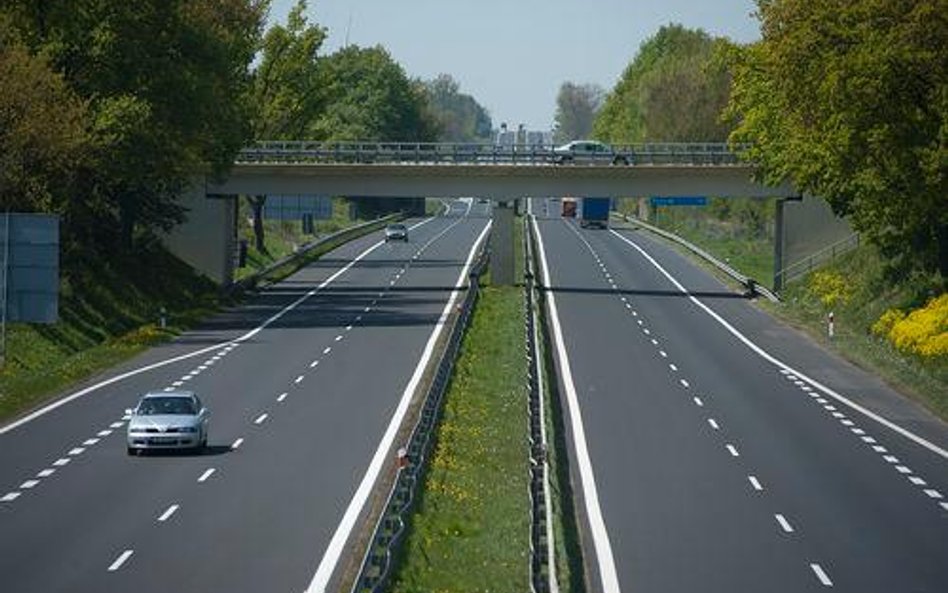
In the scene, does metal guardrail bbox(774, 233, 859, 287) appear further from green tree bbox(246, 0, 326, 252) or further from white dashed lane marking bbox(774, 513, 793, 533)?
white dashed lane marking bbox(774, 513, 793, 533)

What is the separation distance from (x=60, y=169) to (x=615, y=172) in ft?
93.3

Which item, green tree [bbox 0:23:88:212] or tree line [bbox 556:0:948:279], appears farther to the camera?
tree line [bbox 556:0:948:279]

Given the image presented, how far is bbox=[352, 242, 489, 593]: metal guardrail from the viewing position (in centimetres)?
2552

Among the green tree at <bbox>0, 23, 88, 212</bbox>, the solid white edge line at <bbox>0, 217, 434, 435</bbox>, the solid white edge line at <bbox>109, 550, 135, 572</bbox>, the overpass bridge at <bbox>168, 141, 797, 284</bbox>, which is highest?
the green tree at <bbox>0, 23, 88, 212</bbox>

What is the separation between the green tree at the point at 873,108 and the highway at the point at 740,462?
5.80 meters

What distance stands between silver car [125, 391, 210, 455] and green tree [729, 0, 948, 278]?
31.2 metres

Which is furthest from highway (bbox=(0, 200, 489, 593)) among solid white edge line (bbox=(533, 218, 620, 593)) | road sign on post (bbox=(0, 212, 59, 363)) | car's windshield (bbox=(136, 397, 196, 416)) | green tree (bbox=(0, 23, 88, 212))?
green tree (bbox=(0, 23, 88, 212))

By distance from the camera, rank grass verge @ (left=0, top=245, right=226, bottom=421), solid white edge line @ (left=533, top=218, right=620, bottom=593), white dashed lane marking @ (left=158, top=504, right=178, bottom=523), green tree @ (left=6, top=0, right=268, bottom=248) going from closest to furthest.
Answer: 1. solid white edge line @ (left=533, top=218, right=620, bottom=593)
2. white dashed lane marking @ (left=158, top=504, right=178, bottom=523)
3. grass verge @ (left=0, top=245, right=226, bottom=421)
4. green tree @ (left=6, top=0, right=268, bottom=248)

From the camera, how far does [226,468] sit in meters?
39.9

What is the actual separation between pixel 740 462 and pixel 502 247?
159 feet

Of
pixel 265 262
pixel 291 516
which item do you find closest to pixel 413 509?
pixel 291 516

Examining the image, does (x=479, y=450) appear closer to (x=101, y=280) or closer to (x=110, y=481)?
(x=110, y=481)

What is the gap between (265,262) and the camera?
4604 inches

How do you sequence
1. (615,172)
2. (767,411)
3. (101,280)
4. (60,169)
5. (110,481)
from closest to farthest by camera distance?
(110,481), (767,411), (60,169), (101,280), (615,172)
